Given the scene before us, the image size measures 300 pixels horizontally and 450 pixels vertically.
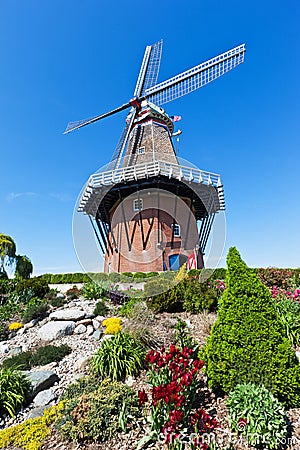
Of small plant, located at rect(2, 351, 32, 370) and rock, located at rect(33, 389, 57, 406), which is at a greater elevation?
small plant, located at rect(2, 351, 32, 370)

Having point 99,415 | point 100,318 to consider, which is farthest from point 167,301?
point 99,415

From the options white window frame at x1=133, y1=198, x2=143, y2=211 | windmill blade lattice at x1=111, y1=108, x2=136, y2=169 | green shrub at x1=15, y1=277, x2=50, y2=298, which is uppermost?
windmill blade lattice at x1=111, y1=108, x2=136, y2=169

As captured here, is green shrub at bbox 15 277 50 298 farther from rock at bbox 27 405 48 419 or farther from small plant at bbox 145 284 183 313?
rock at bbox 27 405 48 419

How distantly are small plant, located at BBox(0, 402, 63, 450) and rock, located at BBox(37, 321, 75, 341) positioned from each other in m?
3.51

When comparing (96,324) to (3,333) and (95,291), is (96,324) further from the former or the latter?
(95,291)

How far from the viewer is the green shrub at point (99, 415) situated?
133 inches

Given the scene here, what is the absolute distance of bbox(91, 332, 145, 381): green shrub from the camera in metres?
4.64

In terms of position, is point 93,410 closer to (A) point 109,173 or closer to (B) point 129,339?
(B) point 129,339

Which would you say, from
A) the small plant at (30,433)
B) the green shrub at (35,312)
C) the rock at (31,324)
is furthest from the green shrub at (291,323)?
the green shrub at (35,312)

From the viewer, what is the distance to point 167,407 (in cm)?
305

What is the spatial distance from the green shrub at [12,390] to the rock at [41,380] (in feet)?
0.39

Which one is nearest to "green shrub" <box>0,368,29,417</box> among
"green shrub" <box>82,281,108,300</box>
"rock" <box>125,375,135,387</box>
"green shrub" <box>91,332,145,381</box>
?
"green shrub" <box>91,332,145,381</box>

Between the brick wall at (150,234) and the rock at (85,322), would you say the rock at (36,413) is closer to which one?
the rock at (85,322)

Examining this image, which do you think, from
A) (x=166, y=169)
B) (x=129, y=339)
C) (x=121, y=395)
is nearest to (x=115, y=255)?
(x=166, y=169)
